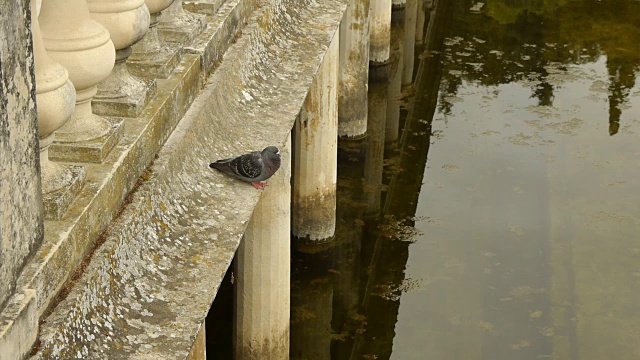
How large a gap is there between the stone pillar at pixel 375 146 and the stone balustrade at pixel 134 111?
4.29m

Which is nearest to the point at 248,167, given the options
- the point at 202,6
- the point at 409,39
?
the point at 202,6

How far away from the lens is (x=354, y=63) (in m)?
14.0

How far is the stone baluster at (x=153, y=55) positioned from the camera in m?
6.20

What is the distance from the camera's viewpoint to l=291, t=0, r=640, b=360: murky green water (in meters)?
10.9

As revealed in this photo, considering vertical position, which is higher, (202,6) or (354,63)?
(202,6)

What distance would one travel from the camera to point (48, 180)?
15.5ft

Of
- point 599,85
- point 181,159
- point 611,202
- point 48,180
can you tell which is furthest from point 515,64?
point 48,180

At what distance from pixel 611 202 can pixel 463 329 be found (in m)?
3.66

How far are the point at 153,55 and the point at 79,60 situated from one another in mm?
1451

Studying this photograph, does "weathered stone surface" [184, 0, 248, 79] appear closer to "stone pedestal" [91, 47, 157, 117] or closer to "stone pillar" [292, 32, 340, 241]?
"stone pedestal" [91, 47, 157, 117]

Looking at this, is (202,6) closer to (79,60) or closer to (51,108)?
(79,60)

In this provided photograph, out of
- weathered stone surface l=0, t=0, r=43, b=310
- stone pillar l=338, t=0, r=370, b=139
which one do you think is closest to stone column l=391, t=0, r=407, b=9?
stone pillar l=338, t=0, r=370, b=139

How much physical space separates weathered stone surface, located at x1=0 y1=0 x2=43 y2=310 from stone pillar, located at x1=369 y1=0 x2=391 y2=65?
1242cm

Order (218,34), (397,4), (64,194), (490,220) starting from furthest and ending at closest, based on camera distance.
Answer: (397,4)
(490,220)
(218,34)
(64,194)
